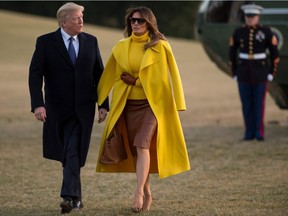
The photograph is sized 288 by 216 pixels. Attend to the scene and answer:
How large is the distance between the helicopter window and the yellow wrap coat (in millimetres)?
7347

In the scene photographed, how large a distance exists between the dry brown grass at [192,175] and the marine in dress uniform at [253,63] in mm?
416

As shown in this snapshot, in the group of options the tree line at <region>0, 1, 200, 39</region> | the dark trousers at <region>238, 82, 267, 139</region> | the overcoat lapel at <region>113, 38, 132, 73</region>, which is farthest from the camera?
the tree line at <region>0, 1, 200, 39</region>

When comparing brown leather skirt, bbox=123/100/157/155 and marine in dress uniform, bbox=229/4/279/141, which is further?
marine in dress uniform, bbox=229/4/279/141

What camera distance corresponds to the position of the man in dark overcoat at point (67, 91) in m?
7.62

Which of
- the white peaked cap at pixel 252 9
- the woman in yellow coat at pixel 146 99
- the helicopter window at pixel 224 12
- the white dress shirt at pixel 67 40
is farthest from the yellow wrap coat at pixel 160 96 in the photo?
the helicopter window at pixel 224 12

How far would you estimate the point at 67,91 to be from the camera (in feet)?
25.2

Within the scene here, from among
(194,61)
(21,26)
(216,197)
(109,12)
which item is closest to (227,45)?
(216,197)

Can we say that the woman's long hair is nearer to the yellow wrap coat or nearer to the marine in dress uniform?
the yellow wrap coat

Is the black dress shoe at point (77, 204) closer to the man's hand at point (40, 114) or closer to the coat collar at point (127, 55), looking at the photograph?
Answer: the man's hand at point (40, 114)

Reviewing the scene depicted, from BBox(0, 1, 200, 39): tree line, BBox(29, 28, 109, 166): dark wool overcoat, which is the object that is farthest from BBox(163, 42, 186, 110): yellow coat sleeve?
BBox(0, 1, 200, 39): tree line

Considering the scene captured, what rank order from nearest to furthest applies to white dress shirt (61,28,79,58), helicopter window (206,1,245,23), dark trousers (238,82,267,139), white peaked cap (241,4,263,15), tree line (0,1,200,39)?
white dress shirt (61,28,79,58)
white peaked cap (241,4,263,15)
dark trousers (238,82,267,139)
helicopter window (206,1,245,23)
tree line (0,1,200,39)

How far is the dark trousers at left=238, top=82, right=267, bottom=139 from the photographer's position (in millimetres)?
13500

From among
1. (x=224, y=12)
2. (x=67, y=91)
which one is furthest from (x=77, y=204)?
(x=224, y=12)

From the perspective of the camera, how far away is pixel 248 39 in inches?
527
